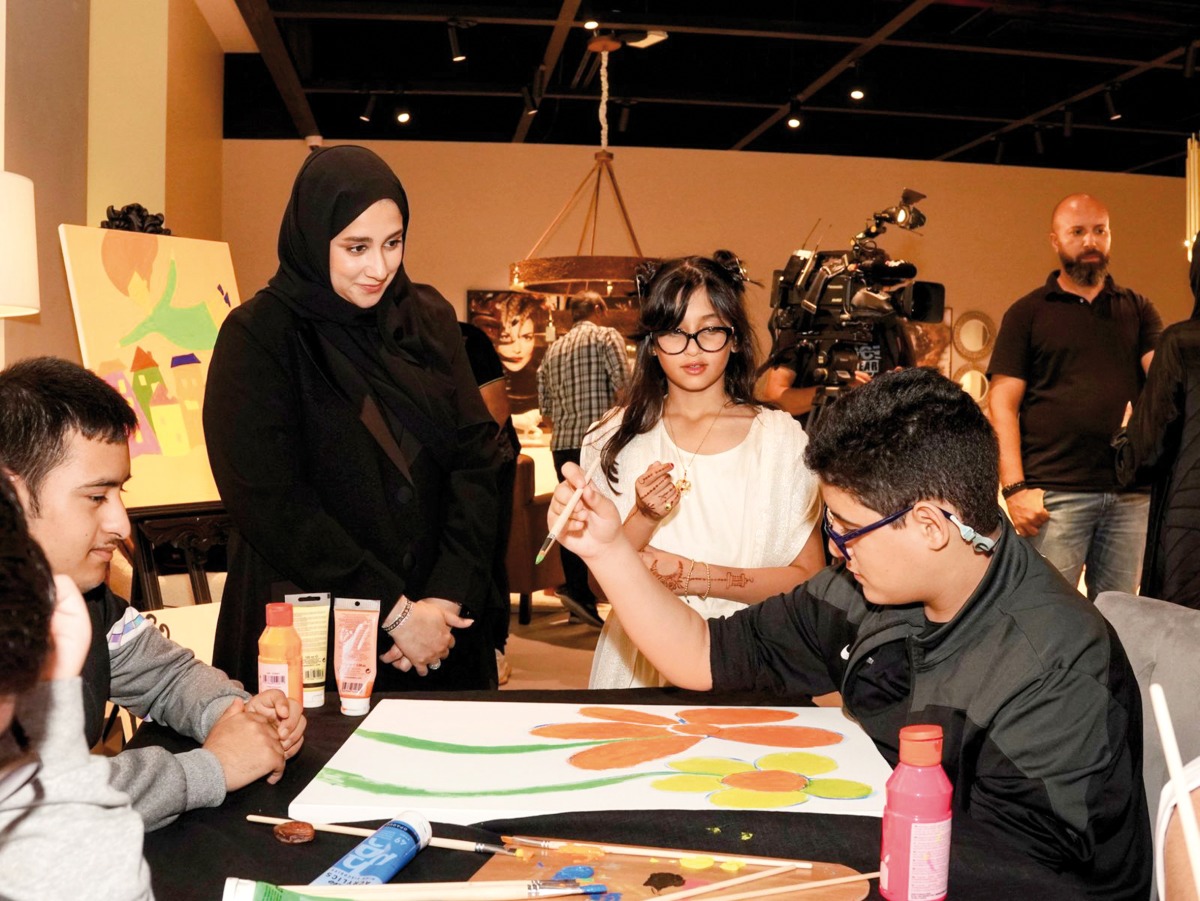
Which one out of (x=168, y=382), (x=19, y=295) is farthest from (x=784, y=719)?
(x=168, y=382)

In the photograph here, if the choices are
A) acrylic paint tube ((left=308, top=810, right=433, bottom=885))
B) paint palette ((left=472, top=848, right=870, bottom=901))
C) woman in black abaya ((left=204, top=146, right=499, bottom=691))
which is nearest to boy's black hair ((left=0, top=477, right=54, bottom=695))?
acrylic paint tube ((left=308, top=810, right=433, bottom=885))

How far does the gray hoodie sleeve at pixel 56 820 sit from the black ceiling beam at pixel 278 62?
5221mm

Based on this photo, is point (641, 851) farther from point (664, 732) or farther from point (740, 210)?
point (740, 210)

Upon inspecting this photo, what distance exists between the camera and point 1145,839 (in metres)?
1.28

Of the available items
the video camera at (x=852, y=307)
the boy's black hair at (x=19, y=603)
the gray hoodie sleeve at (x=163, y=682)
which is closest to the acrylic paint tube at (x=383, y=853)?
the boy's black hair at (x=19, y=603)

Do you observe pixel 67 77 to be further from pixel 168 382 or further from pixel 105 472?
pixel 105 472

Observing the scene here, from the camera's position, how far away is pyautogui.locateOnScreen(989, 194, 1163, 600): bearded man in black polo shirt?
369cm

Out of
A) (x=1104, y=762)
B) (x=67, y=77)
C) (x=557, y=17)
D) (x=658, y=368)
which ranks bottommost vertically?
(x=1104, y=762)

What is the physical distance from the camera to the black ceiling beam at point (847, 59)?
18.3 feet

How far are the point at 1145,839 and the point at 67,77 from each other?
4.38m

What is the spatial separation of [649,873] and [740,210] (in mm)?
7378

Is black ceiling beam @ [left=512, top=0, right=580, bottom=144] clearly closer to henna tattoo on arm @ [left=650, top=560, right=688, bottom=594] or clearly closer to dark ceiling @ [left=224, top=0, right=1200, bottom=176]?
dark ceiling @ [left=224, top=0, right=1200, bottom=176]

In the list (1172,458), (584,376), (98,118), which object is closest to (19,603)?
(1172,458)

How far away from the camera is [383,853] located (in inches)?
→ 41.8
